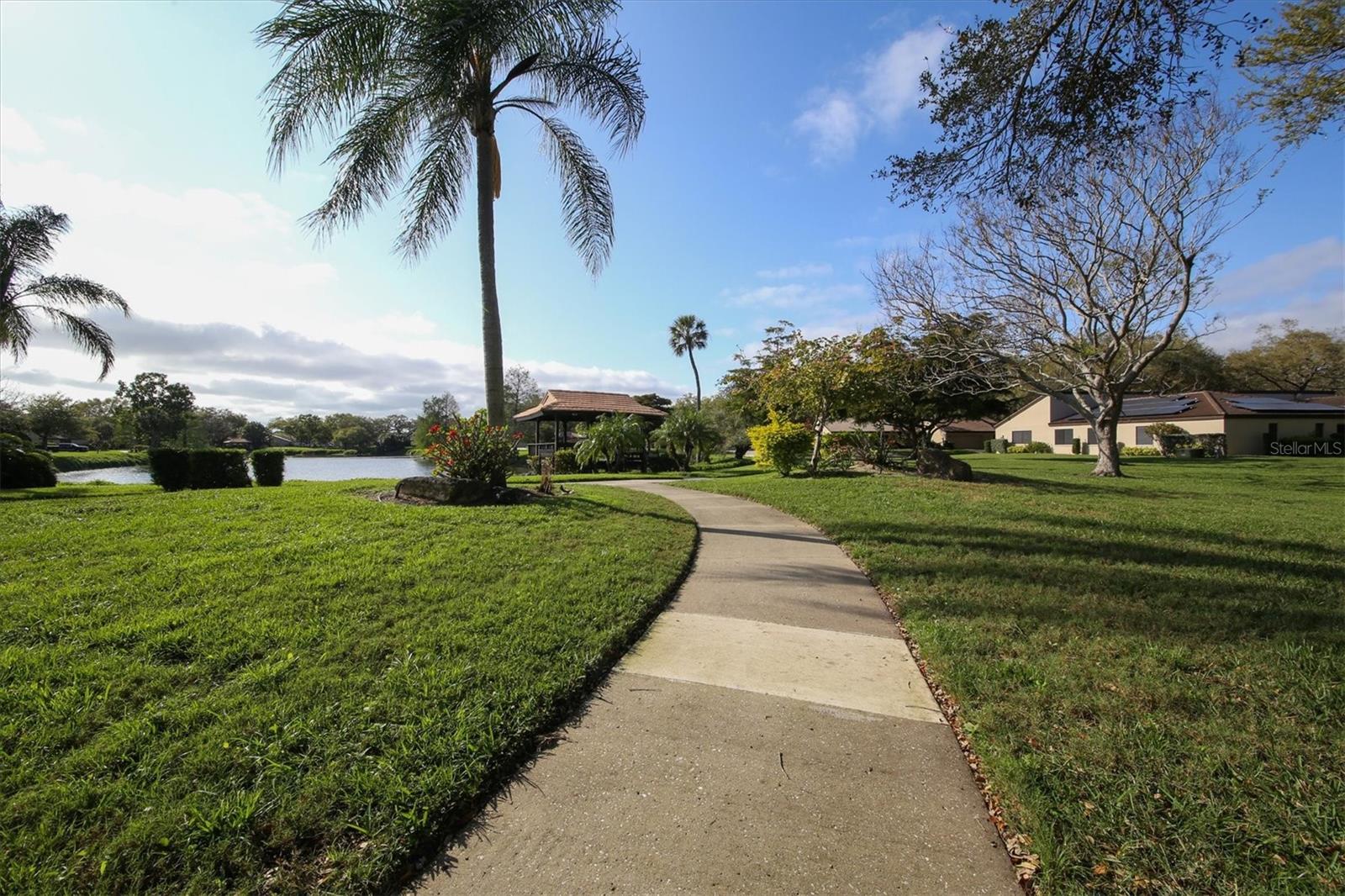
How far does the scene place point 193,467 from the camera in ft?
39.5

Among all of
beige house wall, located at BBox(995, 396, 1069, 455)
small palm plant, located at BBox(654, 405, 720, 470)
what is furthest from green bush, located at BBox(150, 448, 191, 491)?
beige house wall, located at BBox(995, 396, 1069, 455)

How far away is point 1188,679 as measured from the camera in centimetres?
329

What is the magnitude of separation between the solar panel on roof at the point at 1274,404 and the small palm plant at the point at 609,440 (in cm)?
3550

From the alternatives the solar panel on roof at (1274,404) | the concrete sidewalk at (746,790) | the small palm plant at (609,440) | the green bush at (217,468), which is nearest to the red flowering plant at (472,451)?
the concrete sidewalk at (746,790)

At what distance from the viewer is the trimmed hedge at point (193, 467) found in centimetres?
1181

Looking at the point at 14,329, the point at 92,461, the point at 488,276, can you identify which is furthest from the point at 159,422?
the point at 488,276

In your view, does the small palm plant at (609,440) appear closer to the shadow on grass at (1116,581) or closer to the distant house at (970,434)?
the shadow on grass at (1116,581)

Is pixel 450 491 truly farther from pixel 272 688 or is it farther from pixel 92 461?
pixel 92 461

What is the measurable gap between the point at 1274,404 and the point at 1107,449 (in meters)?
25.8

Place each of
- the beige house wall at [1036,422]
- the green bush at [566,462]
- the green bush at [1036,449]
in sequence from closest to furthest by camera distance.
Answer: the green bush at [566,462]
the green bush at [1036,449]
the beige house wall at [1036,422]

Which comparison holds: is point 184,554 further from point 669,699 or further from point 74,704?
point 669,699

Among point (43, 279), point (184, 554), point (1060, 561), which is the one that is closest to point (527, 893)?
point (184, 554)

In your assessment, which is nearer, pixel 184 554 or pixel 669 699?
pixel 669 699

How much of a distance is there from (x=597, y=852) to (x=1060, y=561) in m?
5.98
